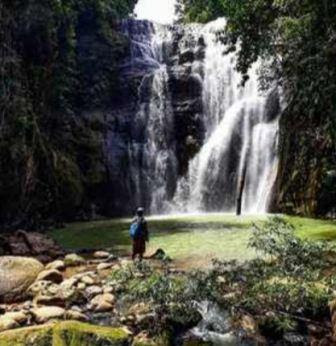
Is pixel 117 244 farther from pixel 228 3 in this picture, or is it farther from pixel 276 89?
pixel 276 89

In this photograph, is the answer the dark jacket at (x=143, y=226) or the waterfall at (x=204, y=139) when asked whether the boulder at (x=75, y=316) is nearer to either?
the dark jacket at (x=143, y=226)

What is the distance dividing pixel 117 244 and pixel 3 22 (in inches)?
349

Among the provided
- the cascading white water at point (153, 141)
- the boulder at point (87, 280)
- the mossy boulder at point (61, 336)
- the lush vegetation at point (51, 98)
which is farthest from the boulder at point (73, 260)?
the cascading white water at point (153, 141)

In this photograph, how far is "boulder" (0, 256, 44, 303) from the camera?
1240cm

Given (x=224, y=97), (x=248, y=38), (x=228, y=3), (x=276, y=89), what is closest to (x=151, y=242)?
(x=248, y=38)

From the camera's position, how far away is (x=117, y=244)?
1914 cm

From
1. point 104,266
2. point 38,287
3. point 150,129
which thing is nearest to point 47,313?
point 38,287

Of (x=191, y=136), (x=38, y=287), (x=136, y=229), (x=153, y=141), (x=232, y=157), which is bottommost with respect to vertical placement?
(x=38, y=287)

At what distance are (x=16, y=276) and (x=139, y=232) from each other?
10.4 ft

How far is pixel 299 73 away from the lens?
49.2ft

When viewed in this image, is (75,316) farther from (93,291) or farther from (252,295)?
(252,295)

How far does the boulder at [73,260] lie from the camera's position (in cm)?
1559

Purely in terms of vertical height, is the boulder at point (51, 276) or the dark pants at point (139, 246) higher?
the dark pants at point (139, 246)

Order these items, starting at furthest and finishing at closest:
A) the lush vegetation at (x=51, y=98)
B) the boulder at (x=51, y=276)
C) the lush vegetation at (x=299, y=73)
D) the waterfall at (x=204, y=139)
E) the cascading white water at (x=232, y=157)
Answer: the waterfall at (x=204, y=139), the cascading white water at (x=232, y=157), the lush vegetation at (x=51, y=98), the lush vegetation at (x=299, y=73), the boulder at (x=51, y=276)
